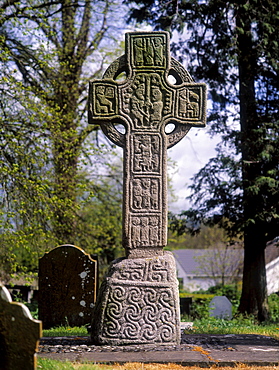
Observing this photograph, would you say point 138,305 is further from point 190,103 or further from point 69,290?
point 69,290

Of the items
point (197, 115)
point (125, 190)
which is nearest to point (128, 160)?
point (125, 190)

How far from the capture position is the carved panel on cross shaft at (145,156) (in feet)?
19.9

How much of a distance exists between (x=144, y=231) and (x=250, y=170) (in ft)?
24.5

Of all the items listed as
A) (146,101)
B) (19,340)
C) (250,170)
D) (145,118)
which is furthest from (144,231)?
(250,170)

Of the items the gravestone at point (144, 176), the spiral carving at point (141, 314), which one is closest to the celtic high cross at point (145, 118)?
the gravestone at point (144, 176)

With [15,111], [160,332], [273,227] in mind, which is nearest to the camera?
[160,332]

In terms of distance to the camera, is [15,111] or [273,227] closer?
[15,111]

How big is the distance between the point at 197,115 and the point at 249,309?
820cm

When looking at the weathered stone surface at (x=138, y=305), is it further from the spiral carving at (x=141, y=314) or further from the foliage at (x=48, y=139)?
the foliage at (x=48, y=139)

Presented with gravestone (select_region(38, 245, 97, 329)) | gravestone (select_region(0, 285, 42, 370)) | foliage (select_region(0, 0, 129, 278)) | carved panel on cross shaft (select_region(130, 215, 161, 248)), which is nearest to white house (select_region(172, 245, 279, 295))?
foliage (select_region(0, 0, 129, 278))

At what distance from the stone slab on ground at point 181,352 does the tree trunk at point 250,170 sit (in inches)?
275

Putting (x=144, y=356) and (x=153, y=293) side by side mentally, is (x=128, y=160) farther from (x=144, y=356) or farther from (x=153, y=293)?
(x=144, y=356)

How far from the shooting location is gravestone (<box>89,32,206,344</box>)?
18.4 ft

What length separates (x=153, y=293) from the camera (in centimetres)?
568
